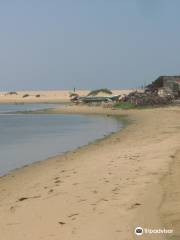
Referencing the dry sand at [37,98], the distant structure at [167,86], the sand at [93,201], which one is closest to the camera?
the sand at [93,201]

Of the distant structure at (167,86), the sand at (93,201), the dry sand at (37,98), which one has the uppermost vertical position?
the distant structure at (167,86)

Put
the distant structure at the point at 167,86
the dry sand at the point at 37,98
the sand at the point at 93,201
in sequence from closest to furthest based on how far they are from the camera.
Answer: the sand at the point at 93,201 < the distant structure at the point at 167,86 < the dry sand at the point at 37,98

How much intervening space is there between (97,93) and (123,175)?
282 ft

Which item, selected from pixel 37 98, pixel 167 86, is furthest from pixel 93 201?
pixel 37 98

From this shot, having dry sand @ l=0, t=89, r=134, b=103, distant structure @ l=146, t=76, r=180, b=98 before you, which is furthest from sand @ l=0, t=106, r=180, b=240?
dry sand @ l=0, t=89, r=134, b=103

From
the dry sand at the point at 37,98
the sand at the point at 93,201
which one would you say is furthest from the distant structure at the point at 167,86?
the dry sand at the point at 37,98

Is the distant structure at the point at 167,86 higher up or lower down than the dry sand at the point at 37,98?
higher up

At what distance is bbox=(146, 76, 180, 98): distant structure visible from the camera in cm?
5791

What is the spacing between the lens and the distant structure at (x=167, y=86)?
2280 inches

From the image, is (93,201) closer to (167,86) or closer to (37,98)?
(167,86)

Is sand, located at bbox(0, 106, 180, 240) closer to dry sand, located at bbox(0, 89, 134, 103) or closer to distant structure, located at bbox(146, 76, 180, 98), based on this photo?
distant structure, located at bbox(146, 76, 180, 98)

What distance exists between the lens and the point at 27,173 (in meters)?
13.0

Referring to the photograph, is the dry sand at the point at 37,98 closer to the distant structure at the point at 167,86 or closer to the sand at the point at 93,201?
the distant structure at the point at 167,86

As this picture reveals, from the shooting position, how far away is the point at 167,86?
6016 centimetres
